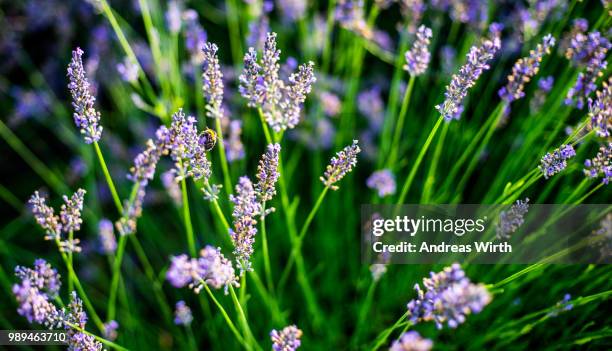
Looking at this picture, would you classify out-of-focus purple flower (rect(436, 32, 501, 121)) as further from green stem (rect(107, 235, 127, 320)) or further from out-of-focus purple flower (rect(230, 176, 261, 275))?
green stem (rect(107, 235, 127, 320))

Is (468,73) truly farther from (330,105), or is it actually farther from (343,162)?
(330,105)

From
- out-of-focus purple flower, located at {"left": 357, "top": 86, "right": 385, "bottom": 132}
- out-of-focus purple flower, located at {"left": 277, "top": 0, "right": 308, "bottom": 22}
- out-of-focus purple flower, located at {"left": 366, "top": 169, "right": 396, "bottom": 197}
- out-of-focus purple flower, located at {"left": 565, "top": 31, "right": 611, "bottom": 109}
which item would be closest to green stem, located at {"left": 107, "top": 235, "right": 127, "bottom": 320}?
out-of-focus purple flower, located at {"left": 366, "top": 169, "right": 396, "bottom": 197}

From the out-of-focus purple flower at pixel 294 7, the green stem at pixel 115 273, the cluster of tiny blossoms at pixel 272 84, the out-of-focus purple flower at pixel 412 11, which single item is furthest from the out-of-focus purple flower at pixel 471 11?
the green stem at pixel 115 273

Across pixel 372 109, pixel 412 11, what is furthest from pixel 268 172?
pixel 372 109

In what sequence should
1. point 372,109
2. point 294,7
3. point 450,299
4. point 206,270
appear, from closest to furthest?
point 450,299 → point 206,270 → point 294,7 → point 372,109

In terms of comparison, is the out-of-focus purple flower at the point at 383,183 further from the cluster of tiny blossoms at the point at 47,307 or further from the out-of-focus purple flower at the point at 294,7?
the cluster of tiny blossoms at the point at 47,307

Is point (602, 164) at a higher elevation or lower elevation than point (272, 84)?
lower

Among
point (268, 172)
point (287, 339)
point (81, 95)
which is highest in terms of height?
point (81, 95)
